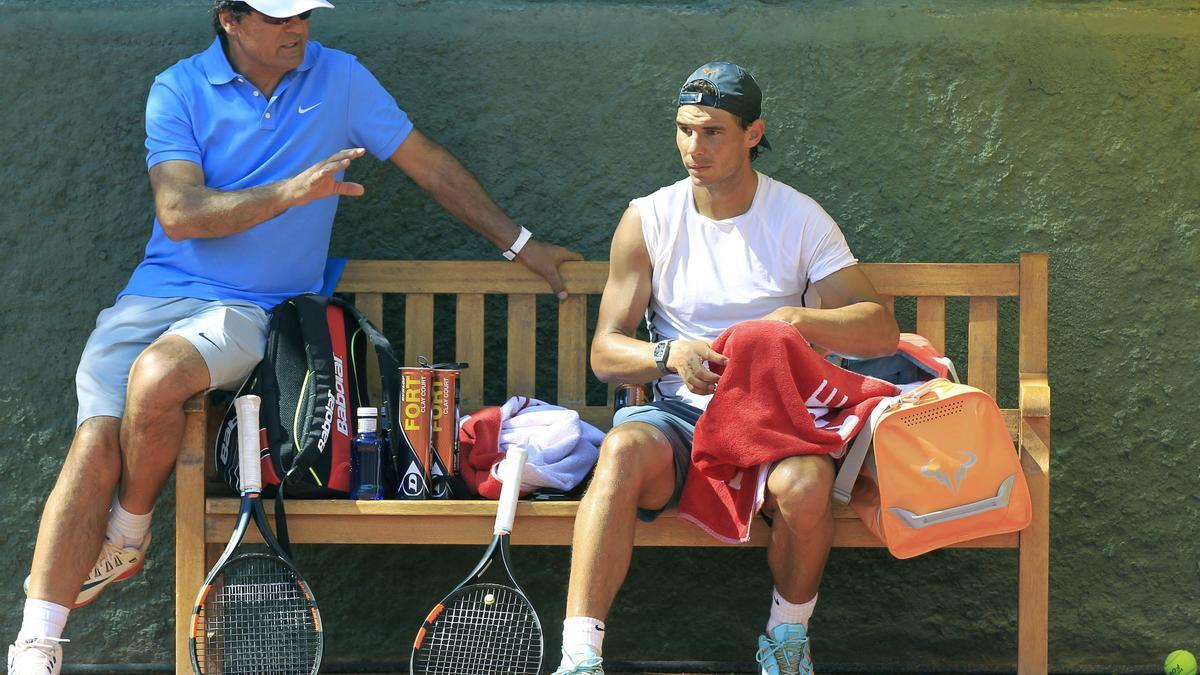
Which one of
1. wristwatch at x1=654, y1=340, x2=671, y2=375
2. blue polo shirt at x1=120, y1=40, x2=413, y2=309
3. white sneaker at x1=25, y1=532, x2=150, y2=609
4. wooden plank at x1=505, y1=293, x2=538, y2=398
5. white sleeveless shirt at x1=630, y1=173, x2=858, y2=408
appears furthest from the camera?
wooden plank at x1=505, y1=293, x2=538, y2=398

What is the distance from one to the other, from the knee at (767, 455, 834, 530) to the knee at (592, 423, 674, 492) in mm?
256

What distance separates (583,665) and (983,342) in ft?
4.82

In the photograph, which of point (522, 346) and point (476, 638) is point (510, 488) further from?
point (522, 346)

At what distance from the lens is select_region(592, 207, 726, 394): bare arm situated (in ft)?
11.0

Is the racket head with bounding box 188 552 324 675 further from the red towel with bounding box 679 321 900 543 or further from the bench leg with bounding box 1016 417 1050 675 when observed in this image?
the bench leg with bounding box 1016 417 1050 675

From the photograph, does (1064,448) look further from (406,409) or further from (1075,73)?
(406,409)

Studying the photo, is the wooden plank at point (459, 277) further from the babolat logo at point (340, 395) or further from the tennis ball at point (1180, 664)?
the tennis ball at point (1180, 664)

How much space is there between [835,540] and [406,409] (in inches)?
42.1

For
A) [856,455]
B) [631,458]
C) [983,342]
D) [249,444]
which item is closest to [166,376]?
[249,444]

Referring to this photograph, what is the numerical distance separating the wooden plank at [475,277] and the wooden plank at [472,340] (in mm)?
40

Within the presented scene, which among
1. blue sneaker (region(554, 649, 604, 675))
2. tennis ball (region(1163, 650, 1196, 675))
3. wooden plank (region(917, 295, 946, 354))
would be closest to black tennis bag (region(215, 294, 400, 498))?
blue sneaker (region(554, 649, 604, 675))

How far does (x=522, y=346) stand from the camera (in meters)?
3.85

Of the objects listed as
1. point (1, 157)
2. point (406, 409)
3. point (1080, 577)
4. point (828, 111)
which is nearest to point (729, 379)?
point (406, 409)

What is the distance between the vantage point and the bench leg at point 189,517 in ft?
10.8
